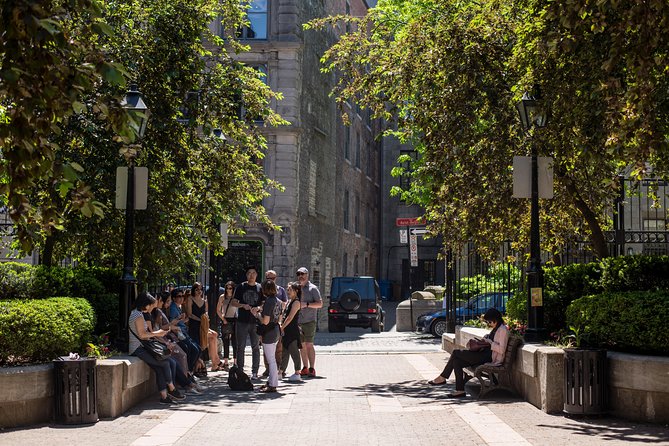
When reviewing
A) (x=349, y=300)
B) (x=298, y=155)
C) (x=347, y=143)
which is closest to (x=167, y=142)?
(x=349, y=300)

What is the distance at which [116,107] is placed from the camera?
270 inches

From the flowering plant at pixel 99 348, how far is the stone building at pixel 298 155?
64.3 ft

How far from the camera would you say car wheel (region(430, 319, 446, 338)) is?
31078mm

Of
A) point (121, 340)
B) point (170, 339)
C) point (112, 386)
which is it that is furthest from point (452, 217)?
point (112, 386)

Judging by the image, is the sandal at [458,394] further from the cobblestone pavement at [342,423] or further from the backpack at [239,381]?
the backpack at [239,381]

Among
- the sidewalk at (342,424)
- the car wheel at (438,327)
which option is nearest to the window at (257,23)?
the car wheel at (438,327)

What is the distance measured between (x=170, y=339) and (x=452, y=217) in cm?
593

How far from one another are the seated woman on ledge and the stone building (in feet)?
64.0

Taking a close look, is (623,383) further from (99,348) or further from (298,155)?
(298,155)

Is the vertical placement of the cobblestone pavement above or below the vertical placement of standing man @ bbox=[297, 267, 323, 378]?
below

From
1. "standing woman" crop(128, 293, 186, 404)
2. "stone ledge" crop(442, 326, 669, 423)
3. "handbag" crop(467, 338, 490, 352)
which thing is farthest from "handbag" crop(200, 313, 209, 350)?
"stone ledge" crop(442, 326, 669, 423)

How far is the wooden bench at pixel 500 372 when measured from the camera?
46.3 ft

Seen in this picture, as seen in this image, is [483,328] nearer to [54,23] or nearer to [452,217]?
[452,217]

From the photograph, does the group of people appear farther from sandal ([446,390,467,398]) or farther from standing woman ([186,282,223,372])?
sandal ([446,390,467,398])
